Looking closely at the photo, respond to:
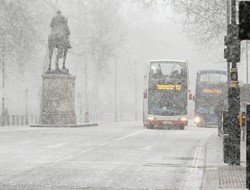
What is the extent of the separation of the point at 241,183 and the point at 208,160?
4.66 metres

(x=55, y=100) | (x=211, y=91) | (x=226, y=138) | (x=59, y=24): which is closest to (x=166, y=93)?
(x=55, y=100)

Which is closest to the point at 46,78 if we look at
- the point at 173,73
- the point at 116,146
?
the point at 173,73

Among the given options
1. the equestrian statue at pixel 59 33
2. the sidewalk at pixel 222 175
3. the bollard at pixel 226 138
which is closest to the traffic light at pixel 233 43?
the bollard at pixel 226 138

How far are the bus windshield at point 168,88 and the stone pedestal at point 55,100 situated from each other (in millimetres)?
4673

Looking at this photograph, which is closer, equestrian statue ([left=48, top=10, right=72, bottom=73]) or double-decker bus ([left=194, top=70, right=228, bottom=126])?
equestrian statue ([left=48, top=10, right=72, bottom=73])

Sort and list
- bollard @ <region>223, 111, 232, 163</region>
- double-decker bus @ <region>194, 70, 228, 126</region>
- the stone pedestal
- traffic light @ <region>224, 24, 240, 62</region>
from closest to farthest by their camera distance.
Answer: traffic light @ <region>224, 24, 240, 62</region>, bollard @ <region>223, 111, 232, 163</region>, the stone pedestal, double-decker bus @ <region>194, 70, 228, 126</region>

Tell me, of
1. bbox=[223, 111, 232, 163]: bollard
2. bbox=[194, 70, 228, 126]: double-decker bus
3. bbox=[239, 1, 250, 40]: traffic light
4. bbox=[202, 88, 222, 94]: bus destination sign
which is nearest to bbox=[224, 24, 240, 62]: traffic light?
bbox=[223, 111, 232, 163]: bollard

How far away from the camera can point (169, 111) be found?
36.7 metres

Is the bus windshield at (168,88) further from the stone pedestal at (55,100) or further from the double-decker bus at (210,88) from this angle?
the double-decker bus at (210,88)

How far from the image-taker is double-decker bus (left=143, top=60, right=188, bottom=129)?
35.8 m

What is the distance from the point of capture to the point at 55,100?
35375mm

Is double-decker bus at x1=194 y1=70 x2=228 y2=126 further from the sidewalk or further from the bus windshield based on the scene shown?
the sidewalk

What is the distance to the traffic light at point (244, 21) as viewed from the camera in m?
5.32

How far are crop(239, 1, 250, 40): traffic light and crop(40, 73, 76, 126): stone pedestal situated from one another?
98.5 feet
